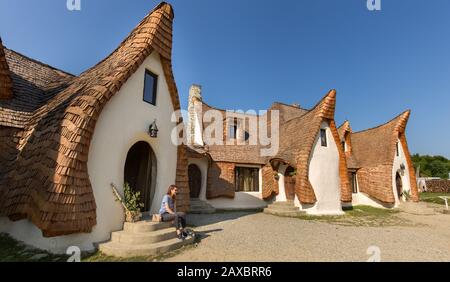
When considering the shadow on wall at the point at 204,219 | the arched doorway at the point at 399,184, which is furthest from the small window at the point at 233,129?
the arched doorway at the point at 399,184

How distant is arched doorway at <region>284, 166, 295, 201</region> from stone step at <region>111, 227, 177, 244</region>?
10.0 m

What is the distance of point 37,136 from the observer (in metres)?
6.34

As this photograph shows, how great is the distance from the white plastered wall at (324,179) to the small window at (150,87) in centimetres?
975

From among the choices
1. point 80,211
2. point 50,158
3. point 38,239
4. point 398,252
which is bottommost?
point 398,252

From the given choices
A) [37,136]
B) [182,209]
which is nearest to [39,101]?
[37,136]

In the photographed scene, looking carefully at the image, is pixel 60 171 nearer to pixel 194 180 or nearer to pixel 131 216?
pixel 131 216

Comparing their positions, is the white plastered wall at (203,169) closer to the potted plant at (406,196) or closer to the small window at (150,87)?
the small window at (150,87)

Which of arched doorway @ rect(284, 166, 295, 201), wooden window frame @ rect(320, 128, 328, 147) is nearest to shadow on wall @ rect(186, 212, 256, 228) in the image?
arched doorway @ rect(284, 166, 295, 201)

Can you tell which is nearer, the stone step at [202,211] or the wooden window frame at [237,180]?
the stone step at [202,211]

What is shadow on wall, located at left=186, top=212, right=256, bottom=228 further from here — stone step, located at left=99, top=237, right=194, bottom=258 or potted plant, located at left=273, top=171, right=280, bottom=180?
potted plant, located at left=273, top=171, right=280, bottom=180

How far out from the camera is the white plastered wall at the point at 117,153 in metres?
5.82

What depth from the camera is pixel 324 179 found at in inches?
544
